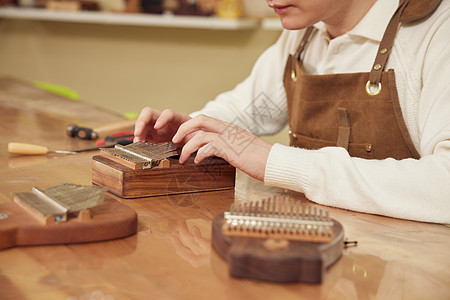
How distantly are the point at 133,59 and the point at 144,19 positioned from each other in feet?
2.15

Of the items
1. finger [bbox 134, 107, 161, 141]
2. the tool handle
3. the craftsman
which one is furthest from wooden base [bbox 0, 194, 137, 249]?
the tool handle

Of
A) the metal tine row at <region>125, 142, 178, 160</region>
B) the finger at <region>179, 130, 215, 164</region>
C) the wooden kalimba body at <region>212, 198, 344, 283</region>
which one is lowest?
the wooden kalimba body at <region>212, 198, 344, 283</region>

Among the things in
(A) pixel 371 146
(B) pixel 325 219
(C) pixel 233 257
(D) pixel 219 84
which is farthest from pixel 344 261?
(D) pixel 219 84

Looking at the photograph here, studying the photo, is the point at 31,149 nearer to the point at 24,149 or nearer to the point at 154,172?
the point at 24,149

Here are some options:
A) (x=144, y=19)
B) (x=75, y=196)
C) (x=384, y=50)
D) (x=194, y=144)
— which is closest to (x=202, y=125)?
(x=194, y=144)

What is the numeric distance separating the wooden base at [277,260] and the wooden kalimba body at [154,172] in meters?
0.40

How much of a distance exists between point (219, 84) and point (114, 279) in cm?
317

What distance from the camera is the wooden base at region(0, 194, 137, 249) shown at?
3.08ft

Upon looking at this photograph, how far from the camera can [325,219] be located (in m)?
0.92

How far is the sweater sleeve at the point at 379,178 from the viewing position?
119cm

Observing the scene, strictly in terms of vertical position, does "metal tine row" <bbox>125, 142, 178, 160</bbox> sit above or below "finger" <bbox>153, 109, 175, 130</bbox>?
below

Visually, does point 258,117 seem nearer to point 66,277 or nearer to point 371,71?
point 371,71

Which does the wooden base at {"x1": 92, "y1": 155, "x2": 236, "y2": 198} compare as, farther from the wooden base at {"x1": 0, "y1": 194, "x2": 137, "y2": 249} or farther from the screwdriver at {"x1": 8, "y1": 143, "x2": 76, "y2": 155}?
the screwdriver at {"x1": 8, "y1": 143, "x2": 76, "y2": 155}

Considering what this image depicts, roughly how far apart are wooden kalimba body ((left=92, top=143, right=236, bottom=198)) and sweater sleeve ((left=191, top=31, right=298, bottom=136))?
60cm
